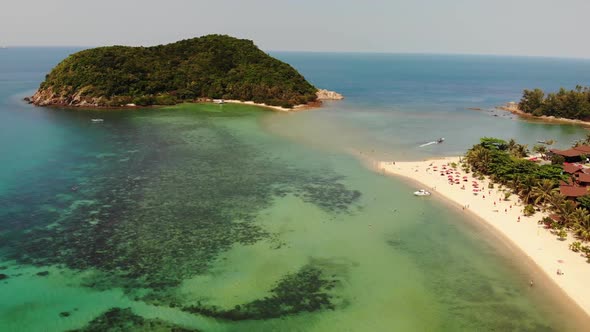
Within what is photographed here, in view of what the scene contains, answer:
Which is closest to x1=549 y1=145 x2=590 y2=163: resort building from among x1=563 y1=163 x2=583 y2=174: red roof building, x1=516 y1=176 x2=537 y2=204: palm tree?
x1=563 y1=163 x2=583 y2=174: red roof building

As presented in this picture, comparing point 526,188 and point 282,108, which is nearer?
point 526,188

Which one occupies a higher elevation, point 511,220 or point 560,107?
point 560,107

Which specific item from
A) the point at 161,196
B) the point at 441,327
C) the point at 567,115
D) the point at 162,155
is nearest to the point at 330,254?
the point at 441,327

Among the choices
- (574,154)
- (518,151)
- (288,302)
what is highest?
(574,154)

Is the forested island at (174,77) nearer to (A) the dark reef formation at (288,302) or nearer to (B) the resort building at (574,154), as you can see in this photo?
(B) the resort building at (574,154)

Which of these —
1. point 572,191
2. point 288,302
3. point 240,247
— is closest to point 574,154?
point 572,191

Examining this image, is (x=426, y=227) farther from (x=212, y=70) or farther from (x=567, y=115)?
(x=212, y=70)

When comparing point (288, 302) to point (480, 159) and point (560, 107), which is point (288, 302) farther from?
point (560, 107)
